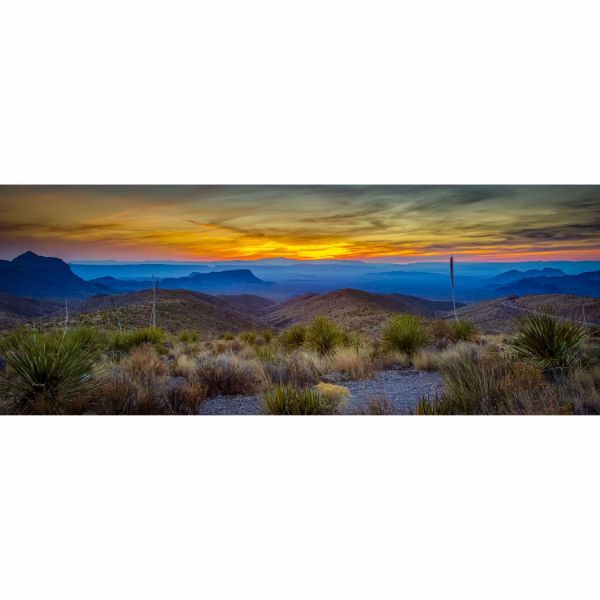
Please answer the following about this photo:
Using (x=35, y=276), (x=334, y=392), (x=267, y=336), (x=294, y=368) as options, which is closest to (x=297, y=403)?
(x=334, y=392)

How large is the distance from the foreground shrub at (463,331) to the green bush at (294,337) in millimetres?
2423

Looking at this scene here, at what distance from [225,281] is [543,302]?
4.59 meters

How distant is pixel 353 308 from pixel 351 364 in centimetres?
92

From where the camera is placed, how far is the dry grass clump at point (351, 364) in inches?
300

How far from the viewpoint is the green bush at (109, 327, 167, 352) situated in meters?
8.52

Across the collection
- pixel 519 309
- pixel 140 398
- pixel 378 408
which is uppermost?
pixel 519 309

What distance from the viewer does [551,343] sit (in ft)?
21.7

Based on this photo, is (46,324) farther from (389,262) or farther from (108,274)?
(389,262)

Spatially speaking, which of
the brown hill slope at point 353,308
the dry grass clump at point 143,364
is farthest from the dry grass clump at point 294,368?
the dry grass clump at point 143,364

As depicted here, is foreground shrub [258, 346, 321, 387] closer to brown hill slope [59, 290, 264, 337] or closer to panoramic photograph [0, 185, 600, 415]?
panoramic photograph [0, 185, 600, 415]

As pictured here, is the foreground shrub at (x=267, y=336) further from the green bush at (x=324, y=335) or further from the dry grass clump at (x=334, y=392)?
the dry grass clump at (x=334, y=392)

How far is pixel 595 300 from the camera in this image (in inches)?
283

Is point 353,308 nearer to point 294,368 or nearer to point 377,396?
point 294,368

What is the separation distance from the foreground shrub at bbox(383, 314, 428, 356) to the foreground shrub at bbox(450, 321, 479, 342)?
489mm
